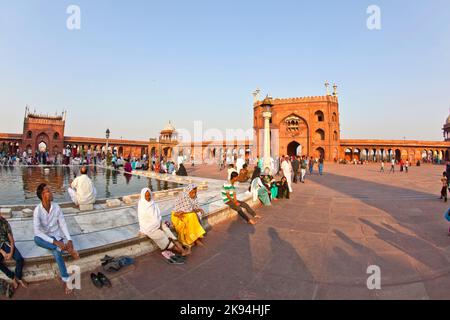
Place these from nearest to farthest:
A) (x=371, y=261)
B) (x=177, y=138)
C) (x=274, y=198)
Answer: (x=371, y=261), (x=274, y=198), (x=177, y=138)

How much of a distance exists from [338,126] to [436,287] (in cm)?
3533

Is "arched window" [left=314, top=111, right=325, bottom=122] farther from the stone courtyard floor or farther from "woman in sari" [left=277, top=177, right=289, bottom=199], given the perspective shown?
the stone courtyard floor

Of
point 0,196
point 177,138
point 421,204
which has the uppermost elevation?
point 177,138

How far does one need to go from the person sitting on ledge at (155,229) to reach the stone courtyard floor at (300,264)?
21 centimetres

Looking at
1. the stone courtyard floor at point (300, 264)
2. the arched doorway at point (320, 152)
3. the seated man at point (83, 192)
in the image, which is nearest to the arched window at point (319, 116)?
the arched doorway at point (320, 152)

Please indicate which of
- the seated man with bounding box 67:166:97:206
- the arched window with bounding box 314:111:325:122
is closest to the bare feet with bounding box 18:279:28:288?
the seated man with bounding box 67:166:97:206

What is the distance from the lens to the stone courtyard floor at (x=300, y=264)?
245 centimetres

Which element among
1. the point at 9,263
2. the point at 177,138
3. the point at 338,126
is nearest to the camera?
the point at 9,263

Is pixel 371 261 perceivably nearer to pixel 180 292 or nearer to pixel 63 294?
pixel 180 292

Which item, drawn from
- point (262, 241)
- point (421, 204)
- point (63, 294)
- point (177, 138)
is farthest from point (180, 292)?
point (177, 138)

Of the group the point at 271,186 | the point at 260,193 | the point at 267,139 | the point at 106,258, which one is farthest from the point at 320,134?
the point at 106,258

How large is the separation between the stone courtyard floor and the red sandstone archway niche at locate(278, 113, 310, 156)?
2983 centimetres

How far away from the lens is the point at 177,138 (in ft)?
137
